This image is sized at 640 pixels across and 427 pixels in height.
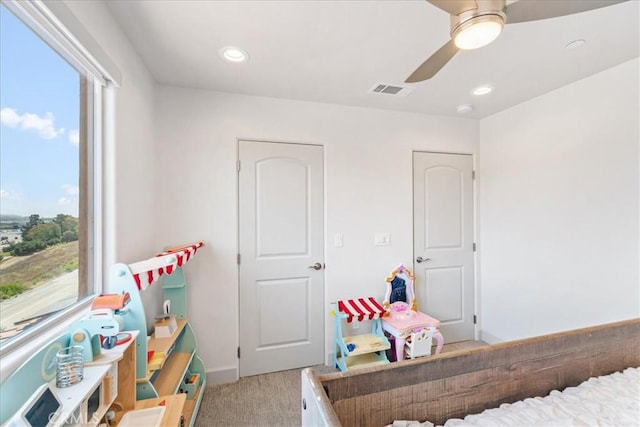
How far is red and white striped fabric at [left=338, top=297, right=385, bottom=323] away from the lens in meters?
2.19

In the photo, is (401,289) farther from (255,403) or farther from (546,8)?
(546,8)

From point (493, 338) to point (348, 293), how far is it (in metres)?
1.68

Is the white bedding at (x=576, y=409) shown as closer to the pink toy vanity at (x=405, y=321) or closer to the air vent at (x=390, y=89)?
the pink toy vanity at (x=405, y=321)

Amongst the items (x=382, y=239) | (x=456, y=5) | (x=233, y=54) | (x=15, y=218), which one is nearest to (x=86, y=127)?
(x=15, y=218)

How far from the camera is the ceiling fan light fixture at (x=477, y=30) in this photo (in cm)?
97

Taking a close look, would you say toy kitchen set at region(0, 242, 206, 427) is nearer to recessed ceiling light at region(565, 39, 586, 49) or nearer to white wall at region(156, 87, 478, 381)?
white wall at region(156, 87, 478, 381)

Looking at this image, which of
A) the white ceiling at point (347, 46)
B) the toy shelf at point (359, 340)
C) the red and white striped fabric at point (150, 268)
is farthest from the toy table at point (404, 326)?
the white ceiling at point (347, 46)

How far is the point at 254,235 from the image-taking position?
7.54 feet

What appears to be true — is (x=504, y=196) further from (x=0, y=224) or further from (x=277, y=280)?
(x=0, y=224)

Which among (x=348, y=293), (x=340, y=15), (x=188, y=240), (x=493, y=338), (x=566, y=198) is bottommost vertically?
(x=493, y=338)

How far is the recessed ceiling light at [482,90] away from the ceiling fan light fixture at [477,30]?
1357 mm

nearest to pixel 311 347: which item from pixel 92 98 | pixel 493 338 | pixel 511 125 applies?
pixel 493 338

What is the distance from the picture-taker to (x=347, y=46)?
1.64 meters

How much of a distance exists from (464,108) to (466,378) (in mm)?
2380
